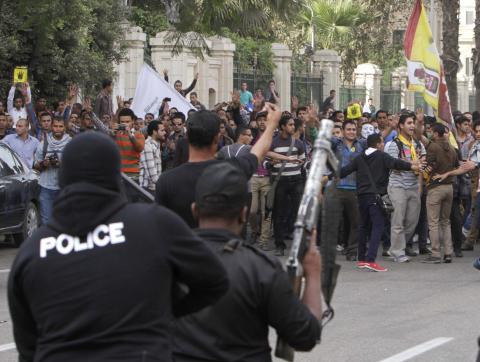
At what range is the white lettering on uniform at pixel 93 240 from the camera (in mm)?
3830

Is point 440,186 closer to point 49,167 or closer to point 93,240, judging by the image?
point 49,167

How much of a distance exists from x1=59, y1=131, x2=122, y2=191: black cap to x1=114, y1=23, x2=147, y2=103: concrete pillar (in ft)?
87.9

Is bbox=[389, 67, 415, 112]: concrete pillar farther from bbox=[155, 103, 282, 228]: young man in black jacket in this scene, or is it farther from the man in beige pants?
bbox=[155, 103, 282, 228]: young man in black jacket

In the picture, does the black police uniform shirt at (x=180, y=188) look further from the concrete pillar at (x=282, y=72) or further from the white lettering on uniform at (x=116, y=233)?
the concrete pillar at (x=282, y=72)

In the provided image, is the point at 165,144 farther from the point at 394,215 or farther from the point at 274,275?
the point at 274,275

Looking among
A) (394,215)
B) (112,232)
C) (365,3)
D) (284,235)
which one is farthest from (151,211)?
(365,3)

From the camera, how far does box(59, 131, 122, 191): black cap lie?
387 cm

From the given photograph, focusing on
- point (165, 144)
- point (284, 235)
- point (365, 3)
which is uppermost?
point (365, 3)

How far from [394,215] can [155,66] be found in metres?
18.1

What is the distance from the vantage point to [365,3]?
4797cm

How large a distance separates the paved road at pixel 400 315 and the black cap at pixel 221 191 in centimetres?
485

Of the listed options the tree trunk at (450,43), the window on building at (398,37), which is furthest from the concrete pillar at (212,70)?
the window on building at (398,37)

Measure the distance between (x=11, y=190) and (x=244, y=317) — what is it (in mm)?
12576

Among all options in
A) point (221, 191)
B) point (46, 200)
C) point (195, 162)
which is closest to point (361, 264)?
point (46, 200)
